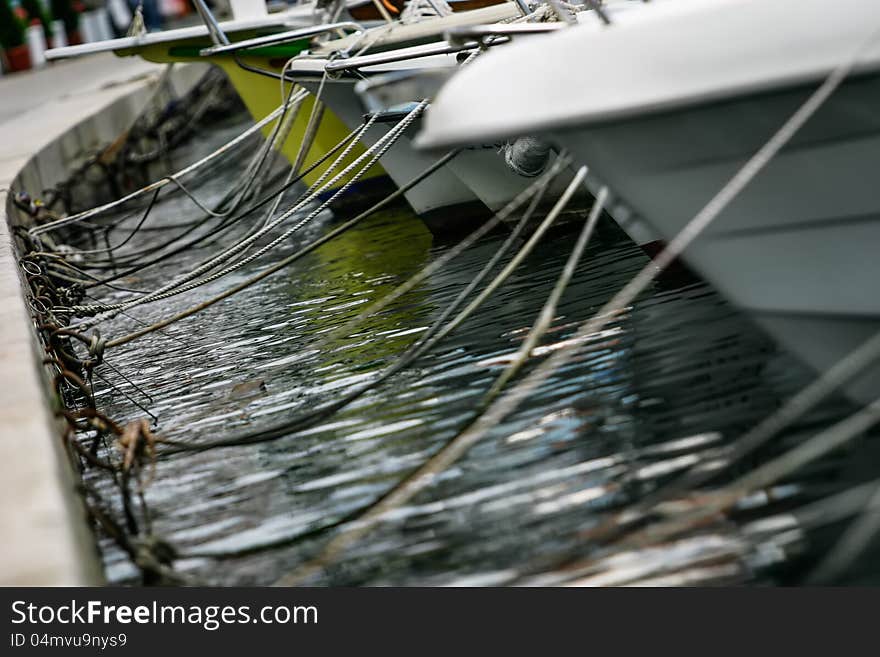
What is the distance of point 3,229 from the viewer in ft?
28.6

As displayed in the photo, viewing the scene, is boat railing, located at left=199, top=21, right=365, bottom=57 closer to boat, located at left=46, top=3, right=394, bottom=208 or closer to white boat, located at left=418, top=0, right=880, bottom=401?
boat, located at left=46, top=3, right=394, bottom=208

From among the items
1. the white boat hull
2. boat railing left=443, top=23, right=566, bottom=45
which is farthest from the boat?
the white boat hull

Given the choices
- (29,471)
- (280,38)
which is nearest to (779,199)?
(29,471)

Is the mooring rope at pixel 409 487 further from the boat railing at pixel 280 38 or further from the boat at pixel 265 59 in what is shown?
the boat at pixel 265 59

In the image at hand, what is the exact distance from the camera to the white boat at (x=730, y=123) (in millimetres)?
3840

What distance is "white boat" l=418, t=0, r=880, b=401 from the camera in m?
3.84

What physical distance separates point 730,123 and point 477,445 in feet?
4.89

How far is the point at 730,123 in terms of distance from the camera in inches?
157

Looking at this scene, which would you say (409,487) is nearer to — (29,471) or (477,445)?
(477,445)

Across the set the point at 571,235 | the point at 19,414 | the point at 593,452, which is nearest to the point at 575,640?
the point at 593,452

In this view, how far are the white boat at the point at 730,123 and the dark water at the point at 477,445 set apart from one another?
1.83ft

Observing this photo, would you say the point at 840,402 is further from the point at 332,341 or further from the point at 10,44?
the point at 10,44

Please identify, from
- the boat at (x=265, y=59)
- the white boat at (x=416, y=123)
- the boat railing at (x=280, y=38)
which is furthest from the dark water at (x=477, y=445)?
the boat at (x=265, y=59)

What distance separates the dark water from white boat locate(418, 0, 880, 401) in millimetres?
558
